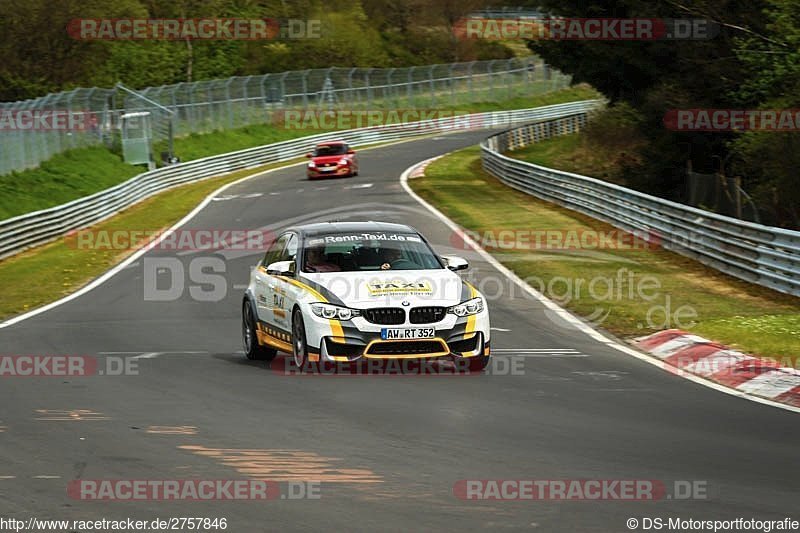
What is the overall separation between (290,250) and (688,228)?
12.8m

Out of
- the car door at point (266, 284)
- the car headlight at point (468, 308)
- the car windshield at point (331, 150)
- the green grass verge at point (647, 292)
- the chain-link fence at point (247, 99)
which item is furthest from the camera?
the car windshield at point (331, 150)

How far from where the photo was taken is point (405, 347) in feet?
42.0

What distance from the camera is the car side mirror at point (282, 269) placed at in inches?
548

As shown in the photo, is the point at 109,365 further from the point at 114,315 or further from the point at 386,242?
the point at 114,315

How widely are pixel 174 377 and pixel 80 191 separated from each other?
1314 inches

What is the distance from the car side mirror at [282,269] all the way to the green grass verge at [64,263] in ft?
28.3

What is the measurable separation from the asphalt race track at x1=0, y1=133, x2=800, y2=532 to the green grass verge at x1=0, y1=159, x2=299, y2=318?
7.65 metres

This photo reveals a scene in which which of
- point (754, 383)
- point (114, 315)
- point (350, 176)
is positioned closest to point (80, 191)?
point (350, 176)

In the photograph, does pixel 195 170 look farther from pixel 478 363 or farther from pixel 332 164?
pixel 478 363

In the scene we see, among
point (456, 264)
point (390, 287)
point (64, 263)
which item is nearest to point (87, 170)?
point (64, 263)

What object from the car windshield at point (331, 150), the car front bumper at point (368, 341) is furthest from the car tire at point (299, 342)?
the car windshield at point (331, 150)

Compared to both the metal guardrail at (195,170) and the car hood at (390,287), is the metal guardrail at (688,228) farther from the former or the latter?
the metal guardrail at (195,170)

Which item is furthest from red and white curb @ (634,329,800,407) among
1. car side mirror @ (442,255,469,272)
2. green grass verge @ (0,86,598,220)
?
green grass verge @ (0,86,598,220)

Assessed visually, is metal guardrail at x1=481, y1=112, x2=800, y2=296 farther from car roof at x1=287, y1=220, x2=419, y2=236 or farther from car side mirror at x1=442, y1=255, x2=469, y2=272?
car roof at x1=287, y1=220, x2=419, y2=236
